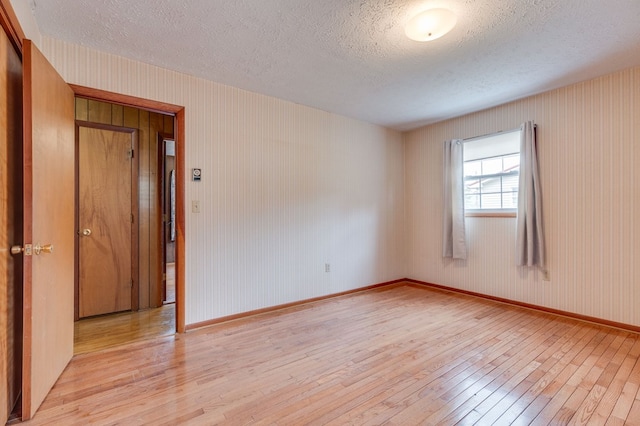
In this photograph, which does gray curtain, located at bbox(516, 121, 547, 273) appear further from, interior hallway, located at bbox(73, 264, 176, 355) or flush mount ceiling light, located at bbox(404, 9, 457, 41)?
interior hallway, located at bbox(73, 264, 176, 355)

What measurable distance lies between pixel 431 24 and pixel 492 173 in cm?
252

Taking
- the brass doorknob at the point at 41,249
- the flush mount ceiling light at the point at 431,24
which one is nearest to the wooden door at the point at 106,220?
the brass doorknob at the point at 41,249

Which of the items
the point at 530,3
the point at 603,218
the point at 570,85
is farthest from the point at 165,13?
the point at 603,218

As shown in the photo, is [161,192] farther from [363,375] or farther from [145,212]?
[363,375]

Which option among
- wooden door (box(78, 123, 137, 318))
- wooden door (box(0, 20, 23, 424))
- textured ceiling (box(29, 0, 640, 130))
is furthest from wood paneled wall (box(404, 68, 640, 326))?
wooden door (box(0, 20, 23, 424))

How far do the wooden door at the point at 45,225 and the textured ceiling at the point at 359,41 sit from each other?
0.65 m

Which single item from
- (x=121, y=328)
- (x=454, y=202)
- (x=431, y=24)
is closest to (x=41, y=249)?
(x=121, y=328)

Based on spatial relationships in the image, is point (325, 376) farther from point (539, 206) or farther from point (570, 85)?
point (570, 85)

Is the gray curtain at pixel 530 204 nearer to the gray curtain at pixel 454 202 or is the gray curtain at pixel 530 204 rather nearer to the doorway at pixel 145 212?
the gray curtain at pixel 454 202

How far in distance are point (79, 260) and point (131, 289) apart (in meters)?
0.61

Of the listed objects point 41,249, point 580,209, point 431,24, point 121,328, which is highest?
point 431,24

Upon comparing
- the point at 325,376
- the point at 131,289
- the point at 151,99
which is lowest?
the point at 325,376

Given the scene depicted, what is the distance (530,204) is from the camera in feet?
10.9

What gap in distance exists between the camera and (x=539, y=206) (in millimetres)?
3301
